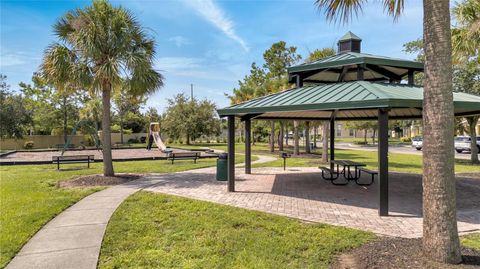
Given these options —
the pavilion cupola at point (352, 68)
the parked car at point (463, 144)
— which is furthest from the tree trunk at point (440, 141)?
the parked car at point (463, 144)

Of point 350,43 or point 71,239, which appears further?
point 350,43

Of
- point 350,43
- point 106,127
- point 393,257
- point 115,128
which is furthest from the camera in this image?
point 115,128

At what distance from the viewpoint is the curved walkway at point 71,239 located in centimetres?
460

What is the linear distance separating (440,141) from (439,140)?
0.02m

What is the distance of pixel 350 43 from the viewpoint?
11.5 m

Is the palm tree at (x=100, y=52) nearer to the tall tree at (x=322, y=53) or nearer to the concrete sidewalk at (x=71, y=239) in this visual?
the concrete sidewalk at (x=71, y=239)

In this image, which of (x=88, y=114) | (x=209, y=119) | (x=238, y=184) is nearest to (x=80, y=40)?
(x=238, y=184)

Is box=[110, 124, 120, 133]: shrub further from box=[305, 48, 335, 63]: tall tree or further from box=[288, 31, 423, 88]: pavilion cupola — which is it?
box=[288, 31, 423, 88]: pavilion cupola

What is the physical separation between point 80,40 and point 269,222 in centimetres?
919

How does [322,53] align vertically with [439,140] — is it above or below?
above

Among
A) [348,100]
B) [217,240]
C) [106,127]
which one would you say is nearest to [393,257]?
[217,240]

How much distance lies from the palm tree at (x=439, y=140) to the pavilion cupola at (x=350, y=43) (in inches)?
292

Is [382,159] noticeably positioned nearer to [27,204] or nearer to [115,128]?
[27,204]

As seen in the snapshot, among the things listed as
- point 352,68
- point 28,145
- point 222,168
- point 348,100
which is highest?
point 352,68
